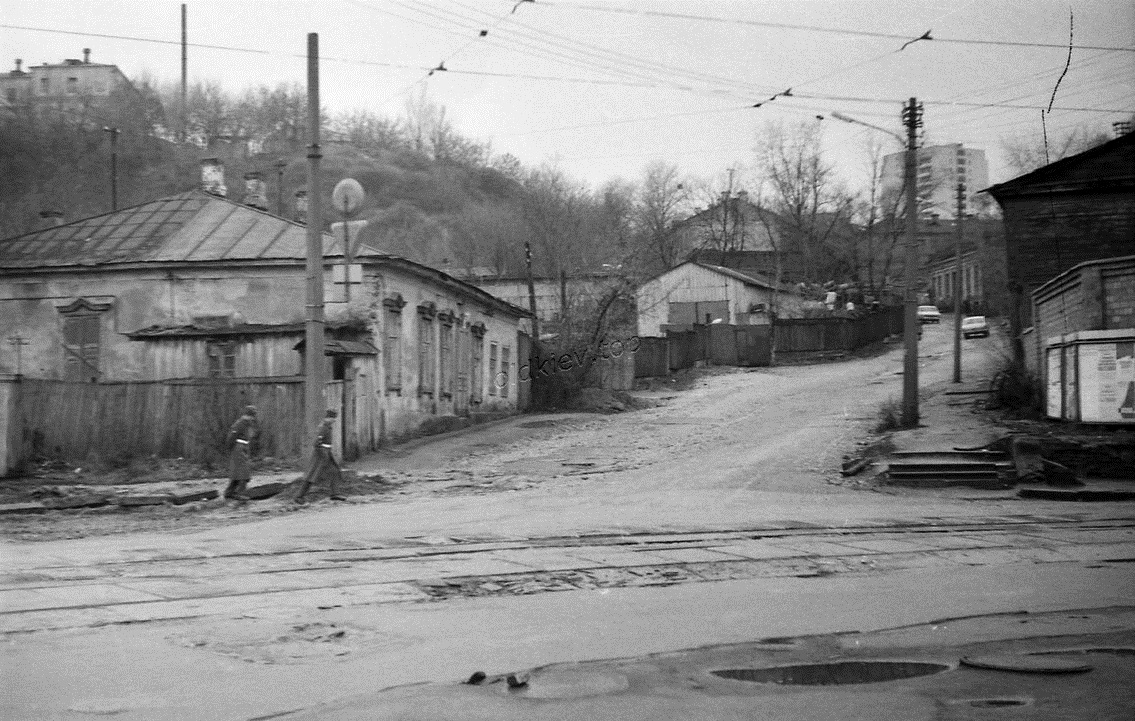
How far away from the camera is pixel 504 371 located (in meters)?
40.5

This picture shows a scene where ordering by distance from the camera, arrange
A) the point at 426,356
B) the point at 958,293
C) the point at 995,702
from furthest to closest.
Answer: the point at 958,293
the point at 426,356
the point at 995,702

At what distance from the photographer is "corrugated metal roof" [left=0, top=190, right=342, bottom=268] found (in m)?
29.9

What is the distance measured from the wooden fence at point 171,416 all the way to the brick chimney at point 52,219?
1035 cm

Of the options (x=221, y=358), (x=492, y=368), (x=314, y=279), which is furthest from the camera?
(x=492, y=368)

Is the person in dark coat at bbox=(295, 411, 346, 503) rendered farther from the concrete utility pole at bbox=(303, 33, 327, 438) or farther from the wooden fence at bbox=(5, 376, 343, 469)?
the wooden fence at bbox=(5, 376, 343, 469)

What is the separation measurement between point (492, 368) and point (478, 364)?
5.96 ft

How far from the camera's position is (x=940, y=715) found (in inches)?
219

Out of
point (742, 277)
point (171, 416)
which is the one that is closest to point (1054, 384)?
point (171, 416)

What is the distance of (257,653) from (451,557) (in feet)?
15.3

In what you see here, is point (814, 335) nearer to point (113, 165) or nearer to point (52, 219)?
point (52, 219)

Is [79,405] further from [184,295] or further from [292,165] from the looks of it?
[292,165]

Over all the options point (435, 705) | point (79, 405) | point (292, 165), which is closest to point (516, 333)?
→ point (292, 165)

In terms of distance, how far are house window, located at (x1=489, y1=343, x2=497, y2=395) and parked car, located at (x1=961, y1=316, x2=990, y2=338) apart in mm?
37752

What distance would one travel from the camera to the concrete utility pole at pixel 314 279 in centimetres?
1909
